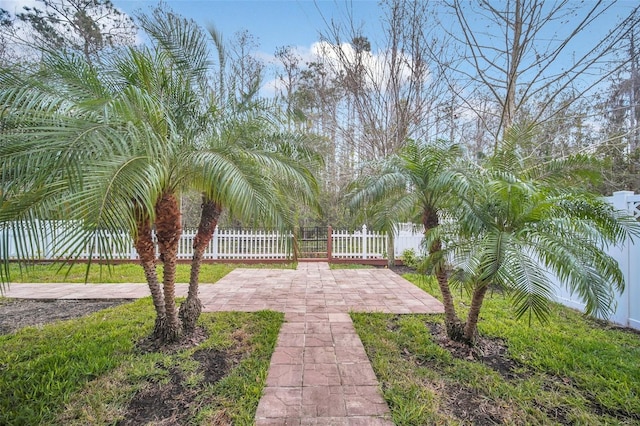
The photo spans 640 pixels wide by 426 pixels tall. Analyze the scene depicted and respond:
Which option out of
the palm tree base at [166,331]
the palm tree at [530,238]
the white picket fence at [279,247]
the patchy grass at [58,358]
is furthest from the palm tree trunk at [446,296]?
the patchy grass at [58,358]

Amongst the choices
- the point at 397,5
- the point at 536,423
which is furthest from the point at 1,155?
the point at 397,5

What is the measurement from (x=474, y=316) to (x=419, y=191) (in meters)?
1.47

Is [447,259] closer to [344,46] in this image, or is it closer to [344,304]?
[344,304]

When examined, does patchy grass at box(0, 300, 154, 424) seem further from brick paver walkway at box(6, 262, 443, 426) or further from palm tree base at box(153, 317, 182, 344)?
brick paver walkway at box(6, 262, 443, 426)

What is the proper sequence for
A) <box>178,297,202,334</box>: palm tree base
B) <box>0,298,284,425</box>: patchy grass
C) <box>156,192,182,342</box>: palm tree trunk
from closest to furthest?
<box>0,298,284,425</box>: patchy grass
<box>156,192,182,342</box>: palm tree trunk
<box>178,297,202,334</box>: palm tree base

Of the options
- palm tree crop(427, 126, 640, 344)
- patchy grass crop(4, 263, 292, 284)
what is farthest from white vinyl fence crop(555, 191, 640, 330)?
patchy grass crop(4, 263, 292, 284)

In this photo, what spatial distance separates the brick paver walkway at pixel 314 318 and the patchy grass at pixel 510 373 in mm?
262

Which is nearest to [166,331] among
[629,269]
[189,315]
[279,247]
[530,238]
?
[189,315]

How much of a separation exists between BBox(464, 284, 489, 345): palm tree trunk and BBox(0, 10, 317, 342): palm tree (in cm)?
206

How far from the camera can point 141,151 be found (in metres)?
2.31

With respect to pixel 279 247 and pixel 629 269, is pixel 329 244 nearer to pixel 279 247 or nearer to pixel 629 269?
pixel 279 247

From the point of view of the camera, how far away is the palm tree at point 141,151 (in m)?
1.64

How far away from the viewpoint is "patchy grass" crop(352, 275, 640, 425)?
2.17 m

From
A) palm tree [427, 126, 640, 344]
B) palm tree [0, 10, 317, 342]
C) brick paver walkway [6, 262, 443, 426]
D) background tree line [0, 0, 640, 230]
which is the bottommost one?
brick paver walkway [6, 262, 443, 426]
